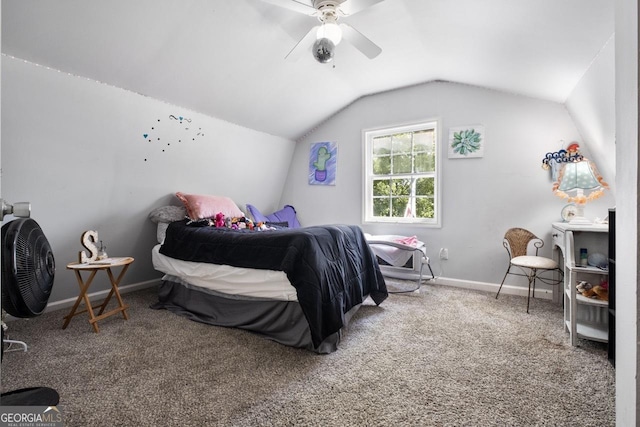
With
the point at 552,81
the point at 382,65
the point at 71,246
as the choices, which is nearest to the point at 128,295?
the point at 71,246

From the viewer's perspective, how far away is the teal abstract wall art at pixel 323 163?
4504 mm

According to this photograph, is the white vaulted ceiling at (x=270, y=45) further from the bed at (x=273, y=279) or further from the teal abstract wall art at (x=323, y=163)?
the bed at (x=273, y=279)

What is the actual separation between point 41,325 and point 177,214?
1415mm

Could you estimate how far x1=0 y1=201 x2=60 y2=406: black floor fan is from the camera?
3.63ft

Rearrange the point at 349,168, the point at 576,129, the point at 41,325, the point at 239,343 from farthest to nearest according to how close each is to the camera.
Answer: the point at 349,168 < the point at 576,129 < the point at 41,325 < the point at 239,343

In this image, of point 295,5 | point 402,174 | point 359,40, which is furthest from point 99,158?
point 402,174

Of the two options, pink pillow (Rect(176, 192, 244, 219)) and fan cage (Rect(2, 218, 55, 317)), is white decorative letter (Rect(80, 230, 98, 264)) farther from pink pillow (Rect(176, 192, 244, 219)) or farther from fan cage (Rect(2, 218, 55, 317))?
fan cage (Rect(2, 218, 55, 317))

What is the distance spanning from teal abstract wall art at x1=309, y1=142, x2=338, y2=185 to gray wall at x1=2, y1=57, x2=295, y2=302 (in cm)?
112

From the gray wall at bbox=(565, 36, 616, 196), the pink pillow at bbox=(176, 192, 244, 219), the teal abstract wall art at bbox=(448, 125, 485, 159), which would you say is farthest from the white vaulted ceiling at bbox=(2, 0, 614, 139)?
the pink pillow at bbox=(176, 192, 244, 219)

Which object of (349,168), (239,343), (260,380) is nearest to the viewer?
(260,380)

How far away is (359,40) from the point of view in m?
2.20

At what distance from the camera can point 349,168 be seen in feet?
14.4

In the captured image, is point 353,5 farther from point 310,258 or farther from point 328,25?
point 310,258

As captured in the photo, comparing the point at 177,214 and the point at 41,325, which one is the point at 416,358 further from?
the point at 41,325
